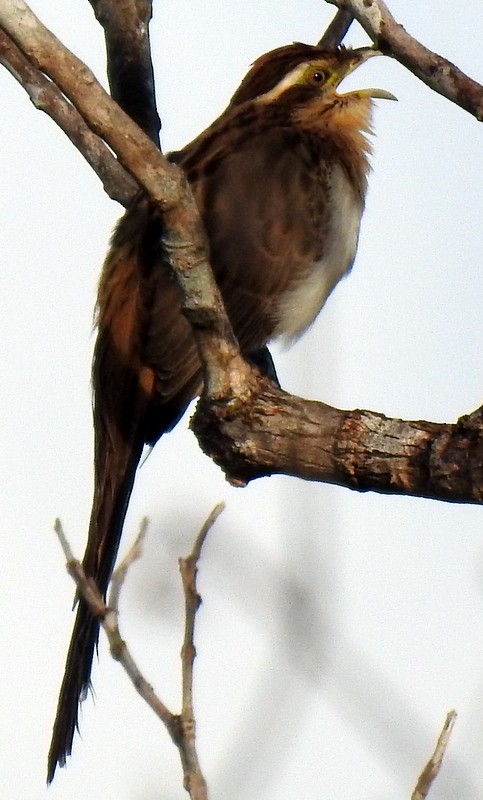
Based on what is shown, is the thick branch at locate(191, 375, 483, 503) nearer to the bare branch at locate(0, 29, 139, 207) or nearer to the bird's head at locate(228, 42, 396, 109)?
the bare branch at locate(0, 29, 139, 207)

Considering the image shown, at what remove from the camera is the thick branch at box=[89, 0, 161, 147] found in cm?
584

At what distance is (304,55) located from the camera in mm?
5277

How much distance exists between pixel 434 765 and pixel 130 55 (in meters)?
4.12

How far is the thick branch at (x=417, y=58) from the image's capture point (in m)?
3.38

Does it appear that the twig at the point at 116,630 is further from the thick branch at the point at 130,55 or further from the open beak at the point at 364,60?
the thick branch at the point at 130,55

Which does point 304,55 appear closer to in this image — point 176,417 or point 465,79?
point 176,417

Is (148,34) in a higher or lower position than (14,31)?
higher

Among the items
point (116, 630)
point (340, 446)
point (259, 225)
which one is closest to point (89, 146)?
point (259, 225)

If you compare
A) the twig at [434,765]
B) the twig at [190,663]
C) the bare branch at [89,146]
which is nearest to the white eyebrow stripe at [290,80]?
the bare branch at [89,146]

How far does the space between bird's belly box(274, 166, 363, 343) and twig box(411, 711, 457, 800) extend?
7.60 feet

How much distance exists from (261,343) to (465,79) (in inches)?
67.5

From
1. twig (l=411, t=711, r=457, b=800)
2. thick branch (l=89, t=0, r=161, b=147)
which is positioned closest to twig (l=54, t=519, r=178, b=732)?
twig (l=411, t=711, r=457, b=800)

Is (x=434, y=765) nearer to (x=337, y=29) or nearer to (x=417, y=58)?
(x=417, y=58)

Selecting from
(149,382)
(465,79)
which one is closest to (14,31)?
(465,79)
